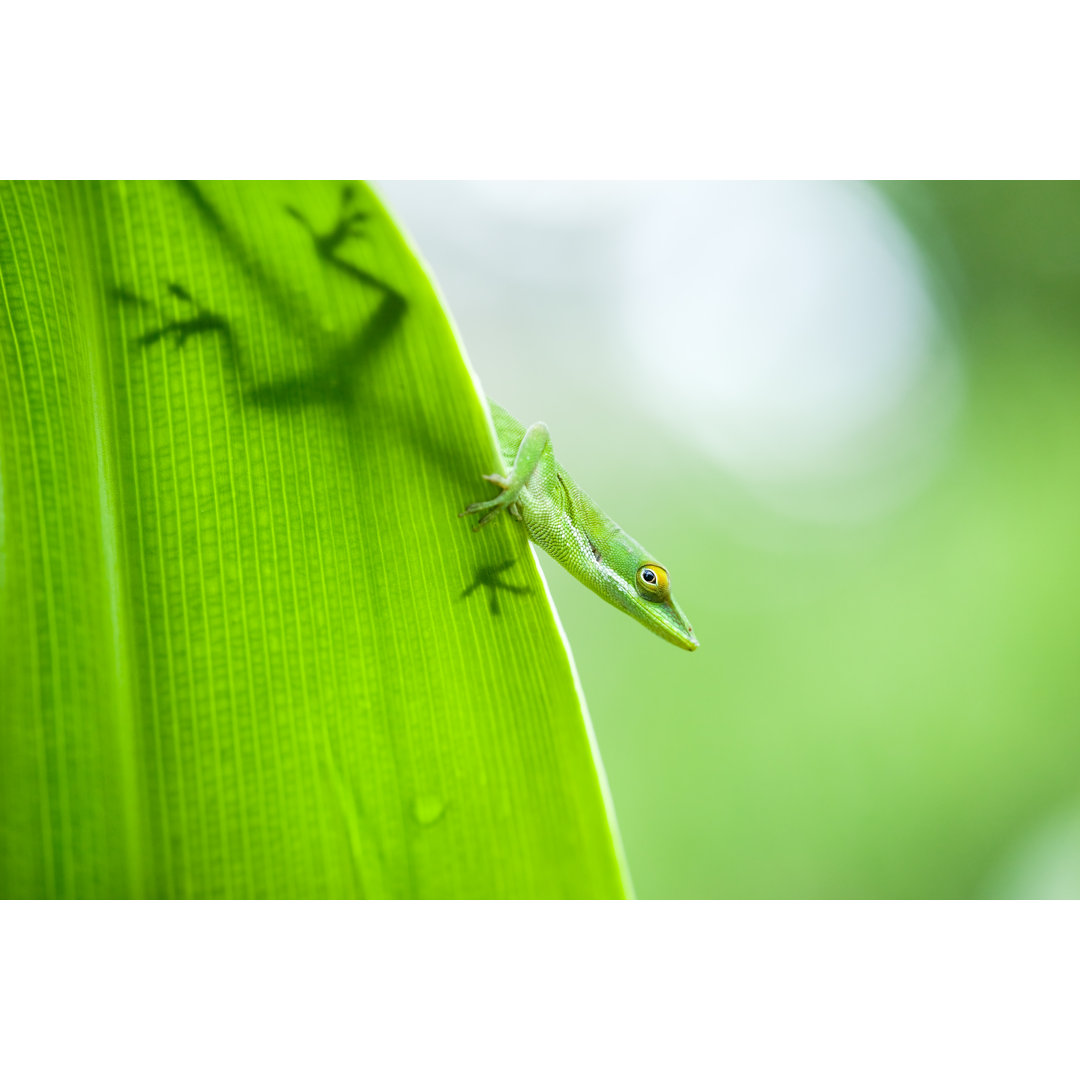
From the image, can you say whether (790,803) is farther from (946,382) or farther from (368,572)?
(368,572)

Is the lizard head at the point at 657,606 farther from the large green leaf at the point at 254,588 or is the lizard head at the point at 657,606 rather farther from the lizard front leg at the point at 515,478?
the large green leaf at the point at 254,588

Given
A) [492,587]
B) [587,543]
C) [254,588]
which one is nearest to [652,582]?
[587,543]

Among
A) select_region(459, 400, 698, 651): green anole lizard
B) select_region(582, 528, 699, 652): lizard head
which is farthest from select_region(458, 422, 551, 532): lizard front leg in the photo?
select_region(582, 528, 699, 652): lizard head

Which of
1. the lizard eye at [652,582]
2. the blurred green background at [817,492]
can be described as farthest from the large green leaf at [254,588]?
the blurred green background at [817,492]

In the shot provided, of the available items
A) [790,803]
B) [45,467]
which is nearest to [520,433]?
[45,467]

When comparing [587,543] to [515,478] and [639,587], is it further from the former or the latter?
[515,478]

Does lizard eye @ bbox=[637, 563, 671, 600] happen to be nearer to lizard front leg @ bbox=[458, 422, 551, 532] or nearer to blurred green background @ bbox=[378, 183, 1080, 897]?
lizard front leg @ bbox=[458, 422, 551, 532]
